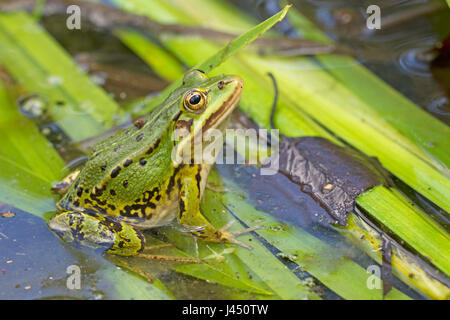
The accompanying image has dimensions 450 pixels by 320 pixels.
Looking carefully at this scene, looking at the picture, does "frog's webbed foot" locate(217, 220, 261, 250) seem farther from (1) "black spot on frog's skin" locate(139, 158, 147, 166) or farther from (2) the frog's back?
(1) "black spot on frog's skin" locate(139, 158, 147, 166)

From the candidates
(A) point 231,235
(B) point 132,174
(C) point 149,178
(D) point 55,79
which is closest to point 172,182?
(C) point 149,178

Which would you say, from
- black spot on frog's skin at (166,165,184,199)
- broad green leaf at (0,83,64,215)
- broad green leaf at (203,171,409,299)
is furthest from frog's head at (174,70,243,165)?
broad green leaf at (0,83,64,215)

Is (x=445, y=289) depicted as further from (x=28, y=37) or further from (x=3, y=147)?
(x=28, y=37)

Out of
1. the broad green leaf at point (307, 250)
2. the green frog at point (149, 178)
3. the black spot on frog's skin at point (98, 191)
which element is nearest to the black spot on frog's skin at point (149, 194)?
the green frog at point (149, 178)

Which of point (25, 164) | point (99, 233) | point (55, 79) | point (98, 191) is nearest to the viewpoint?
point (99, 233)

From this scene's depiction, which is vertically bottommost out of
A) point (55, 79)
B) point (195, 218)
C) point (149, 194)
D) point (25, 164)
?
point (195, 218)

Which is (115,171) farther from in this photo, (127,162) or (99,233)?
(99,233)
